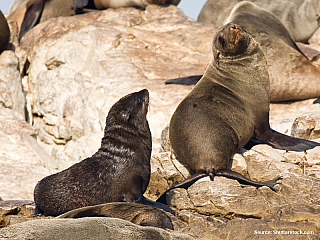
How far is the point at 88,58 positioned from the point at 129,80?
1650 millimetres

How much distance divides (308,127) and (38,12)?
930cm

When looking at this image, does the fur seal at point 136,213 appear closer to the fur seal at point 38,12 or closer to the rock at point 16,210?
the rock at point 16,210

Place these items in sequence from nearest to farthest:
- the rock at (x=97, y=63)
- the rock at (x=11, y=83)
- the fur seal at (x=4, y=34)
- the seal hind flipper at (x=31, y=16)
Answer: the rock at (x=97, y=63)
the rock at (x=11, y=83)
the fur seal at (x=4, y=34)
the seal hind flipper at (x=31, y=16)

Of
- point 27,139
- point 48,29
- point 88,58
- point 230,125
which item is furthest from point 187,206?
point 48,29

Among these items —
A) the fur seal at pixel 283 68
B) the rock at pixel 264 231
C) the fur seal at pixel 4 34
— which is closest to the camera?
the rock at pixel 264 231

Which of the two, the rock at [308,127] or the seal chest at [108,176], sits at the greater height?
the seal chest at [108,176]

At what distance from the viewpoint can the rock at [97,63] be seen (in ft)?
34.7

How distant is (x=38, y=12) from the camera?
571 inches

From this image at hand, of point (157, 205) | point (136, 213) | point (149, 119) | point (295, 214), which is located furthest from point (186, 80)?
point (136, 213)

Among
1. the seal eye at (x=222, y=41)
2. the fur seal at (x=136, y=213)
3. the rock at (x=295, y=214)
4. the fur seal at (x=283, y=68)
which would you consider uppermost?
the seal eye at (x=222, y=41)

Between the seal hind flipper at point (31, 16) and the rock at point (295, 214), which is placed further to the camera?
the seal hind flipper at point (31, 16)

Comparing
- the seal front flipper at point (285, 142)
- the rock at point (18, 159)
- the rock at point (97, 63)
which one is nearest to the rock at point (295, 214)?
the seal front flipper at point (285, 142)

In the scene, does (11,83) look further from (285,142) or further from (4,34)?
(285,142)

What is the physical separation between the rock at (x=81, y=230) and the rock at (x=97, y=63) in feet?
19.8
